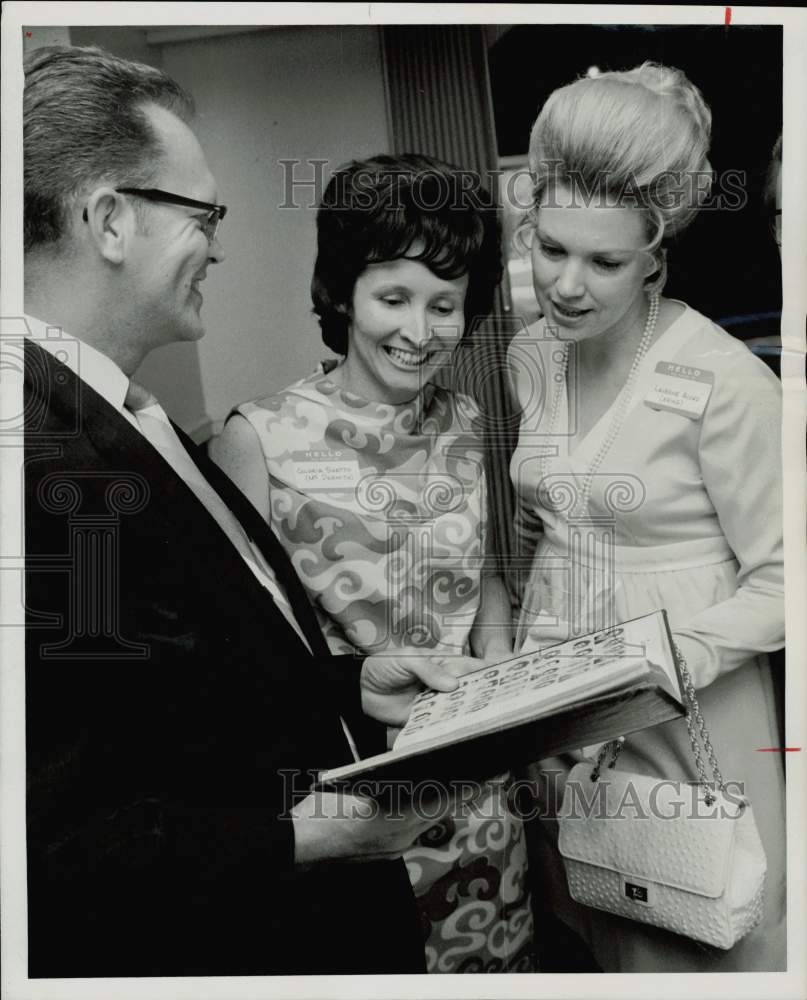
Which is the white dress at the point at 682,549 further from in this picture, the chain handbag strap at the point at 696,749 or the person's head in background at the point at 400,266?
Result: the person's head in background at the point at 400,266

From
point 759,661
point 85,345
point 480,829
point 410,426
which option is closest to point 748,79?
point 410,426

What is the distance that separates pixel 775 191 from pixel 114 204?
94 centimetres

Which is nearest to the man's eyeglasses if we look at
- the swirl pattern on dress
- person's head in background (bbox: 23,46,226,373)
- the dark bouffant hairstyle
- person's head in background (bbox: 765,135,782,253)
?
person's head in background (bbox: 23,46,226,373)

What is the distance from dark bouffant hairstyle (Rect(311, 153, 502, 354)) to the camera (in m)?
1.49

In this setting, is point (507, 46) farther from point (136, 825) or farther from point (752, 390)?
point (136, 825)

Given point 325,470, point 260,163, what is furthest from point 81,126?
point 325,470

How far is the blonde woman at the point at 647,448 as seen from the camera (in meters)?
1.49

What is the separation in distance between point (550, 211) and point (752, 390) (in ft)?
1.28

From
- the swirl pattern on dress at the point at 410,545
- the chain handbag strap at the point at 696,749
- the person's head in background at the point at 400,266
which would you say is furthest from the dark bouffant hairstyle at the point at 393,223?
the chain handbag strap at the point at 696,749

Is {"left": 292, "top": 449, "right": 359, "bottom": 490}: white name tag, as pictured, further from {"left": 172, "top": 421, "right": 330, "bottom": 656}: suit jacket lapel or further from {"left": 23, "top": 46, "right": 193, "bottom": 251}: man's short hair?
{"left": 23, "top": 46, "right": 193, "bottom": 251}: man's short hair

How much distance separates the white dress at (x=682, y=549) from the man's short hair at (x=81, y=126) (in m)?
0.59

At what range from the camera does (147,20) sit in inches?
59.7

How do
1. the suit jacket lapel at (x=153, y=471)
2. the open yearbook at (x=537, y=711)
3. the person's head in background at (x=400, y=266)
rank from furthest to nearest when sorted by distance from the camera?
the person's head in background at (x=400, y=266) < the suit jacket lapel at (x=153, y=471) < the open yearbook at (x=537, y=711)

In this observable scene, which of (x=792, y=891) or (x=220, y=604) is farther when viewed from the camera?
(x=792, y=891)
